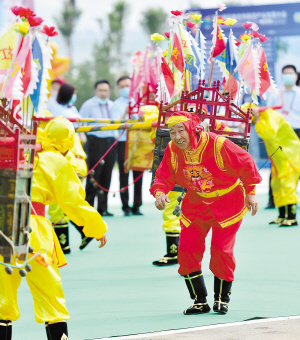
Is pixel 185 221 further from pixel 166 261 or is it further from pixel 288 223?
pixel 288 223

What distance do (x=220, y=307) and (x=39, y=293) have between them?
1.48 metres

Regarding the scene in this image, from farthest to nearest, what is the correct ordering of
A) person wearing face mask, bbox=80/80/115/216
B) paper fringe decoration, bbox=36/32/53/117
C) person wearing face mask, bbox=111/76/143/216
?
person wearing face mask, bbox=111/76/143/216 → person wearing face mask, bbox=80/80/115/216 → paper fringe decoration, bbox=36/32/53/117

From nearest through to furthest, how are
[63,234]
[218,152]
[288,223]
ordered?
[218,152] → [63,234] → [288,223]

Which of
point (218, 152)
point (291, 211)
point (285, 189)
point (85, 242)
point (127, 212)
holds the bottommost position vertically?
point (127, 212)

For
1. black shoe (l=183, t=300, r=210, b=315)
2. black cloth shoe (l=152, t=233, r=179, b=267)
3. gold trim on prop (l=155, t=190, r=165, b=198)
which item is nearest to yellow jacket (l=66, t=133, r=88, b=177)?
black cloth shoe (l=152, t=233, r=179, b=267)

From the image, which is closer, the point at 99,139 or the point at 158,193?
the point at 158,193

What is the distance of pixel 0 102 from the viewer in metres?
3.39

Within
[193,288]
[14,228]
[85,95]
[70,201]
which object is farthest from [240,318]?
[85,95]

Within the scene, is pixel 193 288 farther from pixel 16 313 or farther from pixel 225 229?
pixel 16 313

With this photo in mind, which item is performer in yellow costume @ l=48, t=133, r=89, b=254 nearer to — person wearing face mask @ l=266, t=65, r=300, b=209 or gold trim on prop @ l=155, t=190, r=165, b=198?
gold trim on prop @ l=155, t=190, r=165, b=198

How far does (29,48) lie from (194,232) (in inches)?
76.5

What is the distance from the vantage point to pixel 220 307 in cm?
462

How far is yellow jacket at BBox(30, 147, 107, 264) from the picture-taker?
3.69m

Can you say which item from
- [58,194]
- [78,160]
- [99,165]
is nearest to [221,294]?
[58,194]
